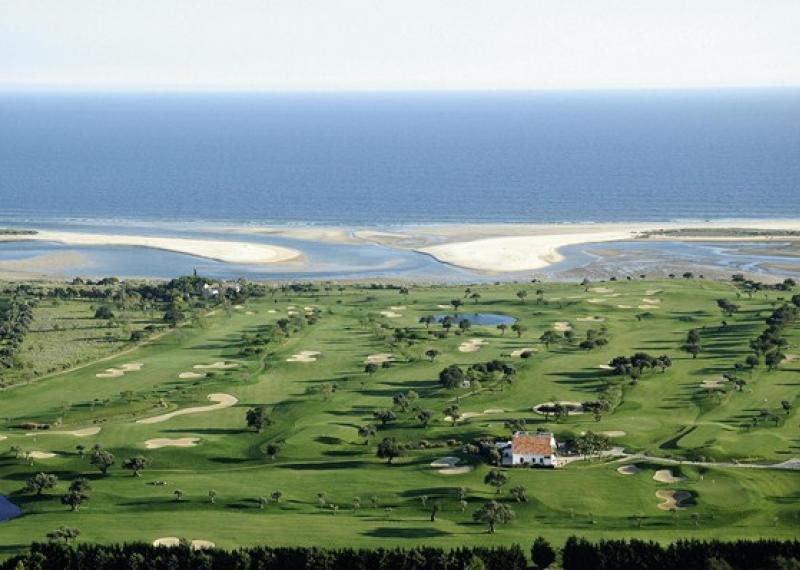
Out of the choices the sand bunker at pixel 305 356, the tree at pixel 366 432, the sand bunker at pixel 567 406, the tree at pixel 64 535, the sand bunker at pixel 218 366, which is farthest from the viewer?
the sand bunker at pixel 305 356

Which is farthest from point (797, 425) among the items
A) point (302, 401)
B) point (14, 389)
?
point (14, 389)

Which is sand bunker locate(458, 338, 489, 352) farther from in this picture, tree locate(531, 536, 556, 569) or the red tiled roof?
tree locate(531, 536, 556, 569)

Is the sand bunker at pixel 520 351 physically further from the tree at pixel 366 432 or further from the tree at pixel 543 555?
the tree at pixel 543 555

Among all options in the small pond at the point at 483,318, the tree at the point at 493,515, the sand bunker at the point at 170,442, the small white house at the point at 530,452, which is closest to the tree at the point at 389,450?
the small white house at the point at 530,452

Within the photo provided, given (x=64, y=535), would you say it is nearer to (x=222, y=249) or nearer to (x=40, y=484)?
(x=40, y=484)

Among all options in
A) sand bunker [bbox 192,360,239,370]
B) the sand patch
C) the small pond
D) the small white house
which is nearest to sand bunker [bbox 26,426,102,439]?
sand bunker [bbox 192,360,239,370]

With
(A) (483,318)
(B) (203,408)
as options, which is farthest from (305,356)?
(A) (483,318)

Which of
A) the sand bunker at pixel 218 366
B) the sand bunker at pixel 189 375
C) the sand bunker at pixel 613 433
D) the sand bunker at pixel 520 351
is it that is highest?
the sand bunker at pixel 520 351
